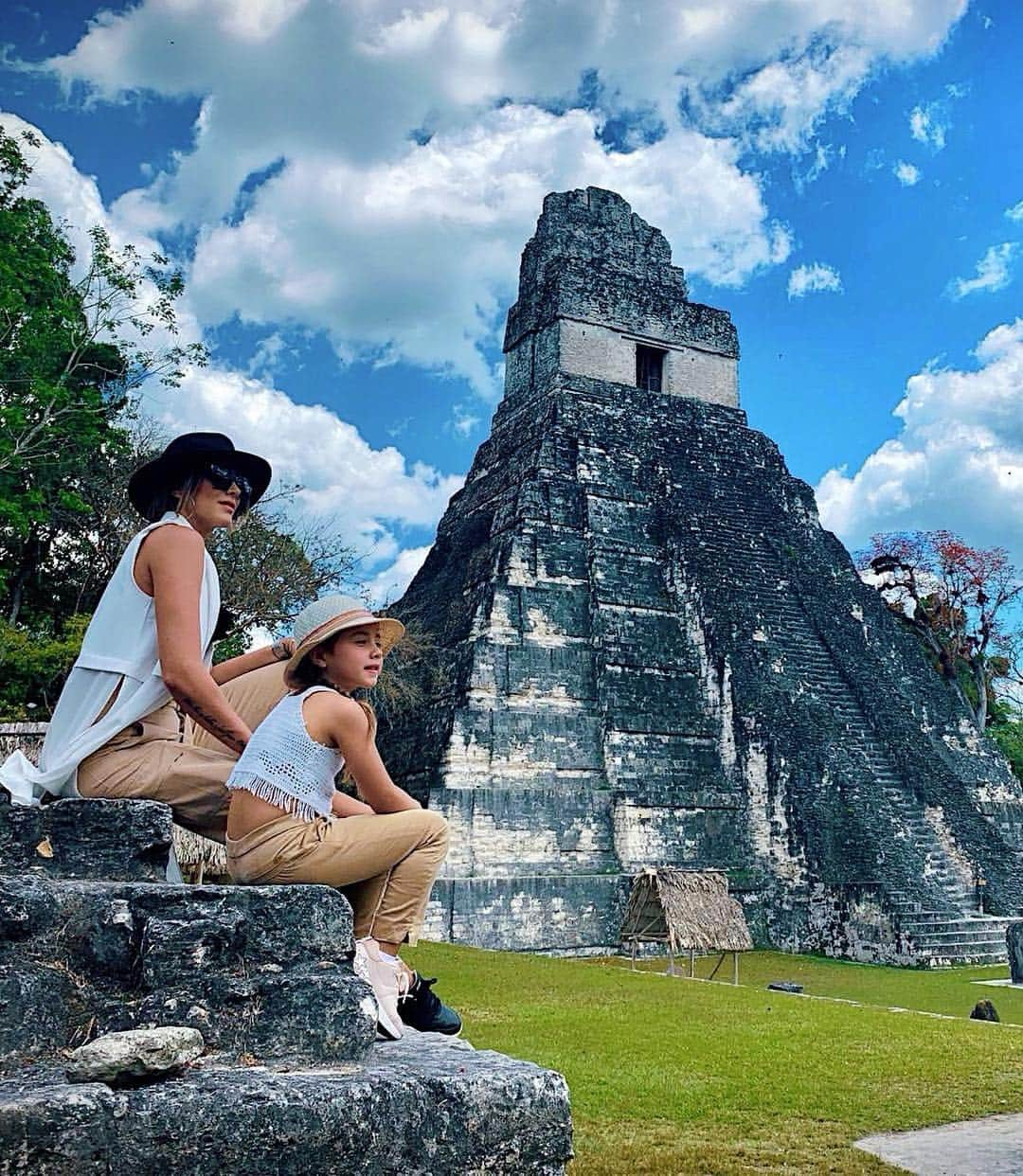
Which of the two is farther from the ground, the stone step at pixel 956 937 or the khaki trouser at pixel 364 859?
the khaki trouser at pixel 364 859

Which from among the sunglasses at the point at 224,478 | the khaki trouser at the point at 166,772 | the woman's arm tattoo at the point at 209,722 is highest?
the sunglasses at the point at 224,478

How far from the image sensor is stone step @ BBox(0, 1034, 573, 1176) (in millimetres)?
2066

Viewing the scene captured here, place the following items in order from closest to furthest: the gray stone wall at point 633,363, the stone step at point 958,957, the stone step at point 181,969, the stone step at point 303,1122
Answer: the stone step at point 303,1122 < the stone step at point 181,969 < the stone step at point 958,957 < the gray stone wall at point 633,363

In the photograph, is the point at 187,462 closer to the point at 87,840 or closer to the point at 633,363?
the point at 87,840

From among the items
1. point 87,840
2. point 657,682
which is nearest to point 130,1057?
point 87,840

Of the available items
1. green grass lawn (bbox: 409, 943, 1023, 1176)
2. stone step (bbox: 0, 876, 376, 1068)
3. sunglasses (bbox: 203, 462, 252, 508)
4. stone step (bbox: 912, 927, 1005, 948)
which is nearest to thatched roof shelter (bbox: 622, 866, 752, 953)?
green grass lawn (bbox: 409, 943, 1023, 1176)

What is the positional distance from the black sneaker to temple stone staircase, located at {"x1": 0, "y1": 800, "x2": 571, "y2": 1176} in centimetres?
40

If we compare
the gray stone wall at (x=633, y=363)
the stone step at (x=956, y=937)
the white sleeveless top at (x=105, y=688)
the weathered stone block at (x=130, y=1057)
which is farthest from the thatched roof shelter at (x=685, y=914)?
the weathered stone block at (x=130, y=1057)

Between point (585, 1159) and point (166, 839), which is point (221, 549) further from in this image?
point (166, 839)

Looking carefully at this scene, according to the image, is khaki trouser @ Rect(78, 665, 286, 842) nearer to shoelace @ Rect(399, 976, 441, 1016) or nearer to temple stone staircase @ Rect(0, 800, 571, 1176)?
temple stone staircase @ Rect(0, 800, 571, 1176)

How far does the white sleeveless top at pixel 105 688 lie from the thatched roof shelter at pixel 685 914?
11.7 metres

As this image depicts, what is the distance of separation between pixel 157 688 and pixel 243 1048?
1.02m

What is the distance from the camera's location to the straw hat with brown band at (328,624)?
2975 mm

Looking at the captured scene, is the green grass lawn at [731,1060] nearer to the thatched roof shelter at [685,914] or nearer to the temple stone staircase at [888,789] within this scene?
the thatched roof shelter at [685,914]
